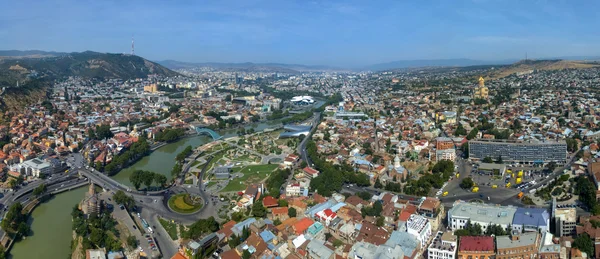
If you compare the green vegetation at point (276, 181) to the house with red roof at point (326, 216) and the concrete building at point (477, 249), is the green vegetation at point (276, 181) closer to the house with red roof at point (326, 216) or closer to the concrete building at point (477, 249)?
the house with red roof at point (326, 216)

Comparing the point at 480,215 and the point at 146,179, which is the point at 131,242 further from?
the point at 480,215

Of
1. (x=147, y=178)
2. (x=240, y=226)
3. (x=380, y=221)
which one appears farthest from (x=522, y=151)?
(x=147, y=178)

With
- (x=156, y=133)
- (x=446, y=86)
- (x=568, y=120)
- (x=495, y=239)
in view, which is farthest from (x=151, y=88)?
(x=495, y=239)

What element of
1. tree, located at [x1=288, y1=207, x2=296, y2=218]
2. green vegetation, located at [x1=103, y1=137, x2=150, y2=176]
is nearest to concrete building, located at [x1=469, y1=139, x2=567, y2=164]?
tree, located at [x1=288, y1=207, x2=296, y2=218]

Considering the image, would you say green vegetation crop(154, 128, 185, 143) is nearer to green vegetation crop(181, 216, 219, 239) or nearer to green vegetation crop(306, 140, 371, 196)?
green vegetation crop(306, 140, 371, 196)

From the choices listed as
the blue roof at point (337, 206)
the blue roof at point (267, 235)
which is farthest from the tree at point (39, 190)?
the blue roof at point (337, 206)
